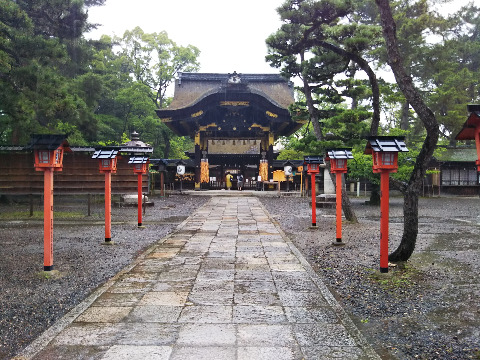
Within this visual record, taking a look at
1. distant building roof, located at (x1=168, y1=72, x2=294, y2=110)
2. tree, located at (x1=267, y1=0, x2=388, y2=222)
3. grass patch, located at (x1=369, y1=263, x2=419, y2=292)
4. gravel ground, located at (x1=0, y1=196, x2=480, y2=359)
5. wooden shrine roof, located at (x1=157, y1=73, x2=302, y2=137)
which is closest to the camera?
gravel ground, located at (x1=0, y1=196, x2=480, y2=359)

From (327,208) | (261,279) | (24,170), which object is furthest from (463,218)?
(24,170)

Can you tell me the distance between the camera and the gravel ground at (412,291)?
3.69 meters

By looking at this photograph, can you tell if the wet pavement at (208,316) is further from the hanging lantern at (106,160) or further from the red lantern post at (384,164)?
the hanging lantern at (106,160)

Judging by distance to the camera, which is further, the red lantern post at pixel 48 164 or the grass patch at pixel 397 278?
the red lantern post at pixel 48 164

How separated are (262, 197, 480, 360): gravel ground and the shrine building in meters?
18.0

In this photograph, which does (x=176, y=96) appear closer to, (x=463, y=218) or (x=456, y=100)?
(x=456, y=100)

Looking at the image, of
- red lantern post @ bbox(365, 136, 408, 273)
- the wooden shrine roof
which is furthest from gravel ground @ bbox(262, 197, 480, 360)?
the wooden shrine roof

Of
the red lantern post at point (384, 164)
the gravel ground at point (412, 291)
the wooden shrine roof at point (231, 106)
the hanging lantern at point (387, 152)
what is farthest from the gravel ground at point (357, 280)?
the wooden shrine roof at point (231, 106)

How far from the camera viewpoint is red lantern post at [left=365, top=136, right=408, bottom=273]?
Answer: 6051mm

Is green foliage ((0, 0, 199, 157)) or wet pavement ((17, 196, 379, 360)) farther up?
green foliage ((0, 0, 199, 157))

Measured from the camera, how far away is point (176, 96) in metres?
31.8

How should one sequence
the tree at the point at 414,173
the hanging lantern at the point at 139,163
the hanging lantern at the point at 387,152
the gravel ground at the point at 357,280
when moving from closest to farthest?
the gravel ground at the point at 357,280 → the hanging lantern at the point at 387,152 → the tree at the point at 414,173 → the hanging lantern at the point at 139,163

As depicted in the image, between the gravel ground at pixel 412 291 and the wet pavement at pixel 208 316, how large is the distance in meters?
0.33

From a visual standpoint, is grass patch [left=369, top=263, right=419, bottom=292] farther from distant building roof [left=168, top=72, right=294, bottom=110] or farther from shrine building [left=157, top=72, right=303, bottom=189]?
distant building roof [left=168, top=72, right=294, bottom=110]
